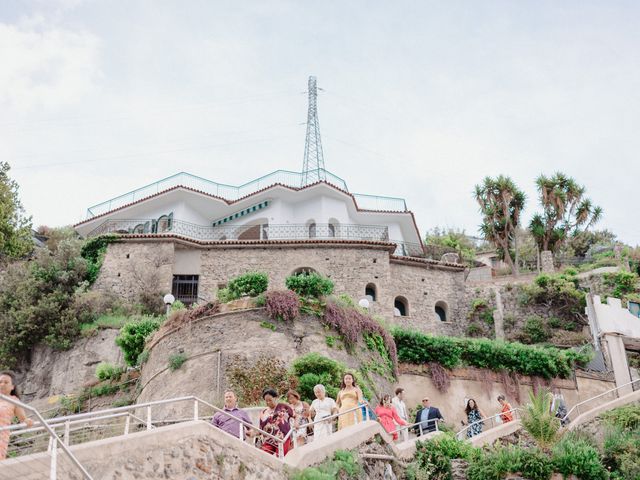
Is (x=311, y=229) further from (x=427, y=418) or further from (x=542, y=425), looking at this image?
(x=542, y=425)

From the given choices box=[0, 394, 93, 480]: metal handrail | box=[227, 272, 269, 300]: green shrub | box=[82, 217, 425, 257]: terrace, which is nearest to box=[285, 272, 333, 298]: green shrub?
box=[227, 272, 269, 300]: green shrub

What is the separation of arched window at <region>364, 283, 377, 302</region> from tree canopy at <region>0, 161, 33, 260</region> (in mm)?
14214

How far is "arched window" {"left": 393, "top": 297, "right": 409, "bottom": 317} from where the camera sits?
31672 mm

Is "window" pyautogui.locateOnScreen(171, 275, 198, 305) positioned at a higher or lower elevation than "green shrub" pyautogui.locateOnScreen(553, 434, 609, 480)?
higher

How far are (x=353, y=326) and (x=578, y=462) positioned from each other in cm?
772

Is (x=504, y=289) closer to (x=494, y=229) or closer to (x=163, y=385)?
(x=494, y=229)

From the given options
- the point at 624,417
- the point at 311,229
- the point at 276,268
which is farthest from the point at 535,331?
the point at 624,417

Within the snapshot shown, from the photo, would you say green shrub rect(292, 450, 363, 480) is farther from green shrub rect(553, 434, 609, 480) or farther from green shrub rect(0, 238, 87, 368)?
green shrub rect(0, 238, 87, 368)

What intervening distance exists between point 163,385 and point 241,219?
16.8 m

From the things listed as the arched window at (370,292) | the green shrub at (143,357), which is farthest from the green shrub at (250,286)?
the arched window at (370,292)

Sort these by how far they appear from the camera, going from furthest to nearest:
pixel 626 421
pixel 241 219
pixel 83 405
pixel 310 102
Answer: pixel 310 102 → pixel 241 219 → pixel 83 405 → pixel 626 421

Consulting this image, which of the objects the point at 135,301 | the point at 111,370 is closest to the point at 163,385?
the point at 111,370

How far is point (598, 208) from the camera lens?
125 feet

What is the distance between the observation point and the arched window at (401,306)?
31672 mm
